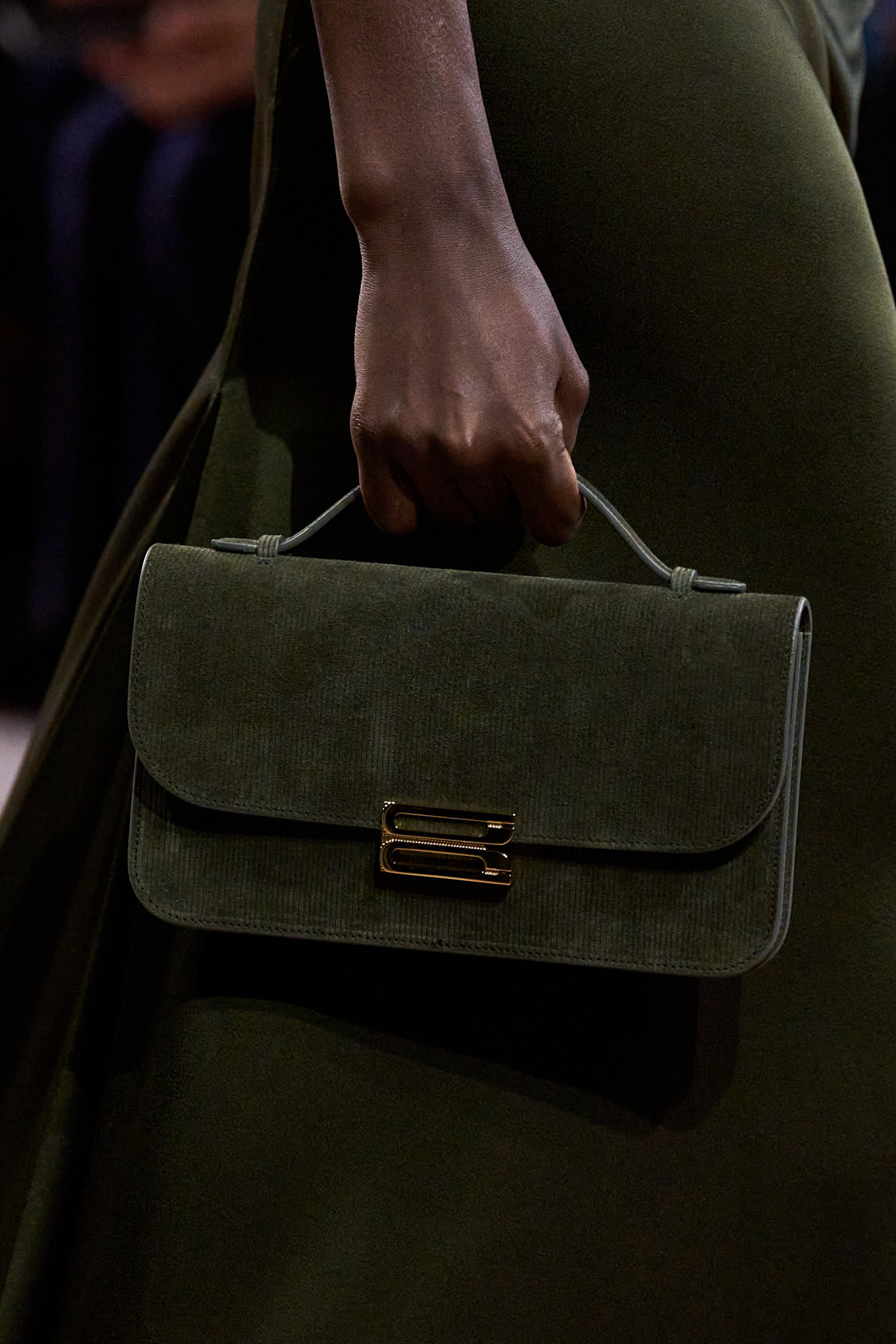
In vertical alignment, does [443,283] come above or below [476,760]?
above

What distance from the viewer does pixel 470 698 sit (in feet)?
1.89

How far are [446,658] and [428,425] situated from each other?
10cm

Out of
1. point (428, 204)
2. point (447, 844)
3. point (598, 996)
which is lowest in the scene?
point (598, 996)

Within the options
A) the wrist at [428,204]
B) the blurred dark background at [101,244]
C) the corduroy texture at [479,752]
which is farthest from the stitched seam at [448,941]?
the blurred dark background at [101,244]

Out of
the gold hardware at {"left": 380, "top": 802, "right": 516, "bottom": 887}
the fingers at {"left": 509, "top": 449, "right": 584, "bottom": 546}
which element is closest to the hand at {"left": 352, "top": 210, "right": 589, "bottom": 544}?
the fingers at {"left": 509, "top": 449, "right": 584, "bottom": 546}

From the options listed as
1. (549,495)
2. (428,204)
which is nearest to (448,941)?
(549,495)

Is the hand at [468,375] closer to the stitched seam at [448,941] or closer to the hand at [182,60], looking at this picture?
the stitched seam at [448,941]

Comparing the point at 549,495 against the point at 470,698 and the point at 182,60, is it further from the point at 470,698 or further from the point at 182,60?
the point at 182,60

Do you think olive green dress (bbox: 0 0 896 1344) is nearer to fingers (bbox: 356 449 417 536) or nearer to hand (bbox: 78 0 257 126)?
fingers (bbox: 356 449 417 536)

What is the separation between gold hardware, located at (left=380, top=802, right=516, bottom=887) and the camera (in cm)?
57

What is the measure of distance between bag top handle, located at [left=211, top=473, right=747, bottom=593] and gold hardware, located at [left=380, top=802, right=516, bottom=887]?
0.14 metres

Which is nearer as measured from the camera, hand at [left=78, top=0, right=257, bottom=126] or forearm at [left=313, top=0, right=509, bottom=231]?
forearm at [left=313, top=0, right=509, bottom=231]

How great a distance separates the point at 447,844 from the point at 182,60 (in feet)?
4.18

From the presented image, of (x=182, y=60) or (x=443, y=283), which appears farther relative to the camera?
(x=182, y=60)
